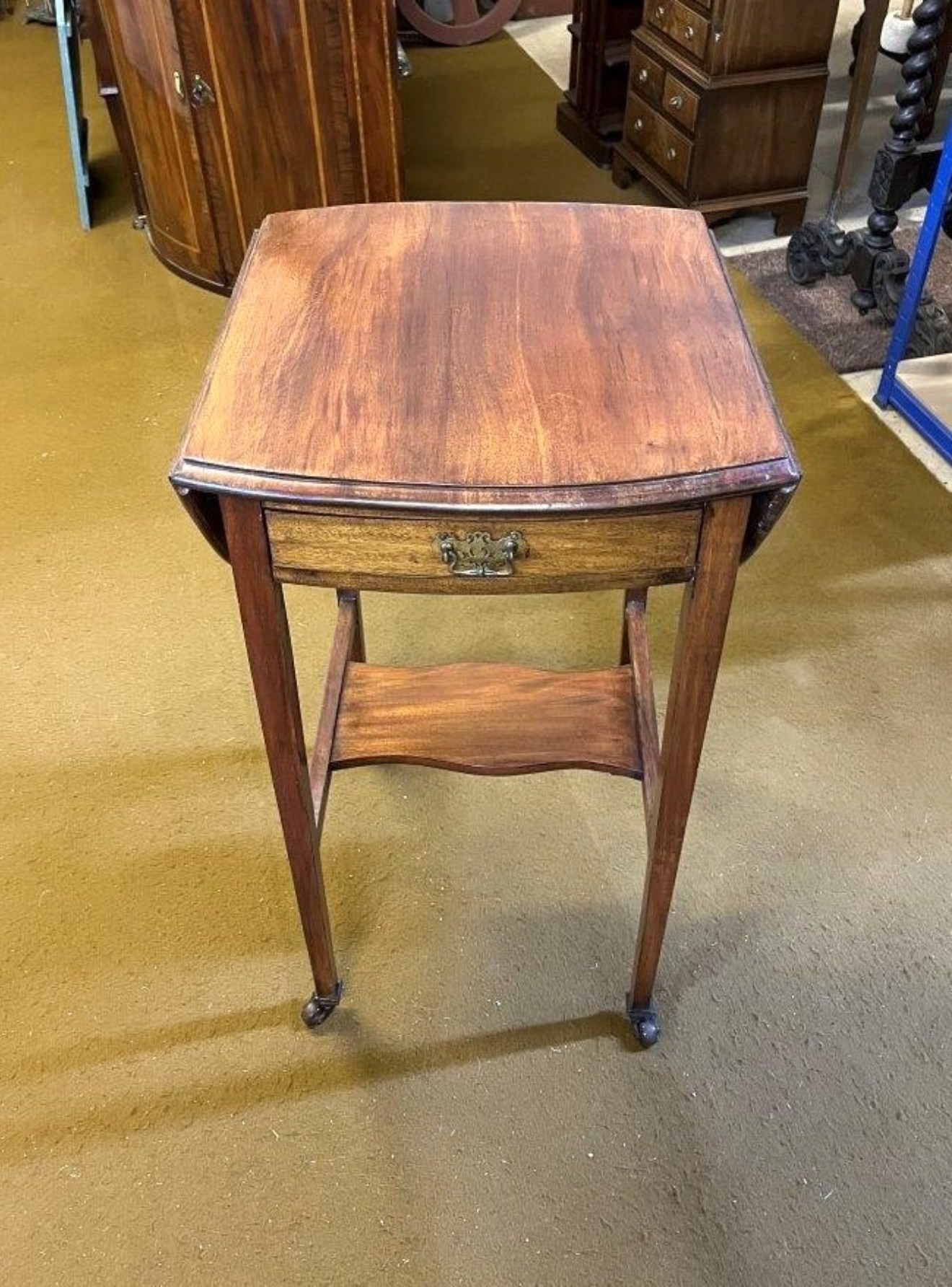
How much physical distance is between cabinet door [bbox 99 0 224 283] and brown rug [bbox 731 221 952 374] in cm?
125

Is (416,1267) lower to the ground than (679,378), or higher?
lower

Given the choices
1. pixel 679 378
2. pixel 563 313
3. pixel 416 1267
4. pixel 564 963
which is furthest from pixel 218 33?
pixel 416 1267

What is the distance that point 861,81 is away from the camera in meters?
2.43

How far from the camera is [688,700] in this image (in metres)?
0.98

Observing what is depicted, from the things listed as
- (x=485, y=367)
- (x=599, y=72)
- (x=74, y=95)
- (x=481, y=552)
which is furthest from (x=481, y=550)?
(x=599, y=72)

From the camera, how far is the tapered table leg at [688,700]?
88 cm

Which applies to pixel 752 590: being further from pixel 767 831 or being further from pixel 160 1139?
pixel 160 1139

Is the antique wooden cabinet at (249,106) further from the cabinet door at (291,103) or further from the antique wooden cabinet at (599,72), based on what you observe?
the antique wooden cabinet at (599,72)

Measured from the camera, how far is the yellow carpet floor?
3.89 feet

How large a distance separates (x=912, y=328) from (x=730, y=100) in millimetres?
747

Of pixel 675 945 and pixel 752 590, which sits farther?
pixel 752 590

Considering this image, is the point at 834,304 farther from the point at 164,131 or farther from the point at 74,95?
the point at 74,95

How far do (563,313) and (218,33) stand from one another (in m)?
1.58

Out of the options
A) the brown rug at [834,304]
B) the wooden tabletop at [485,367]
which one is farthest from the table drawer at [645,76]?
the wooden tabletop at [485,367]
